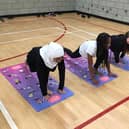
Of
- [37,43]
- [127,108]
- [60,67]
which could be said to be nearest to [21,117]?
[60,67]

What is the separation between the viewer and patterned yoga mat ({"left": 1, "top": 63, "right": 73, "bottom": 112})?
6.22 ft

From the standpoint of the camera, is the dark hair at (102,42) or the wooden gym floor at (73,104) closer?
the wooden gym floor at (73,104)

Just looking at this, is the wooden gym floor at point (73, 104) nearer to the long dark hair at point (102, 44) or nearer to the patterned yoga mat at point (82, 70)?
the patterned yoga mat at point (82, 70)

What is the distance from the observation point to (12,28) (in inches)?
174

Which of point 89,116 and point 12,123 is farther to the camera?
point 89,116

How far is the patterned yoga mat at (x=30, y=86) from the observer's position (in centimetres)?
190

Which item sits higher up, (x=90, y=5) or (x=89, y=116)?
(x=90, y=5)

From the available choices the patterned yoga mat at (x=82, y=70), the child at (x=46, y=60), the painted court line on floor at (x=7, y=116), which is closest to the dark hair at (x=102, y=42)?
the patterned yoga mat at (x=82, y=70)

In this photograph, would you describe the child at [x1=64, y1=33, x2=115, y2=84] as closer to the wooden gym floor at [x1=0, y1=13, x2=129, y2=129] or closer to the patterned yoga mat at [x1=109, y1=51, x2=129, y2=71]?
the wooden gym floor at [x1=0, y1=13, x2=129, y2=129]

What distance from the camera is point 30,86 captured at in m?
2.15

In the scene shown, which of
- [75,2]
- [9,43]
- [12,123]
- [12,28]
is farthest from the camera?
[75,2]

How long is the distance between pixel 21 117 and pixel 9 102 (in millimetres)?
265

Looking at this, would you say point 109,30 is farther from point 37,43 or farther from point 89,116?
point 89,116

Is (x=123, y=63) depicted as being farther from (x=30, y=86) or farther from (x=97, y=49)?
(x=30, y=86)
